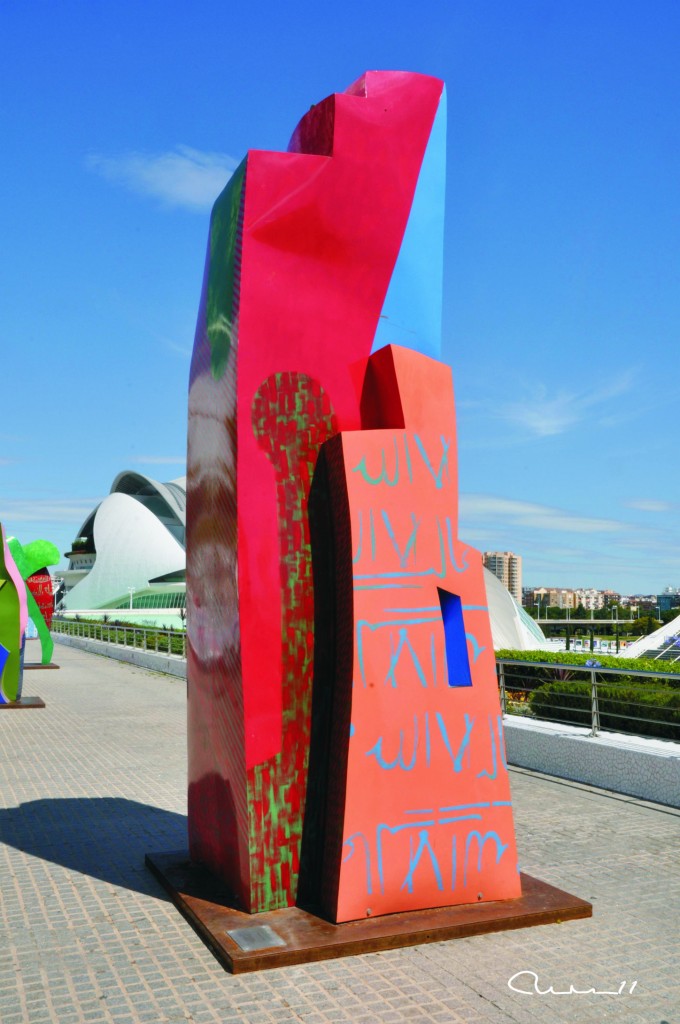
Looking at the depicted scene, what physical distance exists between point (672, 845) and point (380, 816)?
2.64 meters

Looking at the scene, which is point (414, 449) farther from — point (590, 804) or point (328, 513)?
point (590, 804)

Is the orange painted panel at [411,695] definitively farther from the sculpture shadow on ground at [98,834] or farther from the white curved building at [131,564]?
the white curved building at [131,564]

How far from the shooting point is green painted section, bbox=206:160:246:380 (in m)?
4.72

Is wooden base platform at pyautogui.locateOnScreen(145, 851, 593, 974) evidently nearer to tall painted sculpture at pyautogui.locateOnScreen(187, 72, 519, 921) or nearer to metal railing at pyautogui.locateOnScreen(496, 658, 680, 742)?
tall painted sculpture at pyautogui.locateOnScreen(187, 72, 519, 921)

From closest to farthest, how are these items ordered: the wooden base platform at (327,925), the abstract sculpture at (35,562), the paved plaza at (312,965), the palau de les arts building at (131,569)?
the paved plaza at (312,965) < the wooden base platform at (327,925) < the abstract sculpture at (35,562) < the palau de les arts building at (131,569)

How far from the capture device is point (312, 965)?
3.98m

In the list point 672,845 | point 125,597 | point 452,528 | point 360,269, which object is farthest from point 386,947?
point 125,597

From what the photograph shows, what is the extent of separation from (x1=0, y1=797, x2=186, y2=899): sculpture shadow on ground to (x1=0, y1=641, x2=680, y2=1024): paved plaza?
1 centimetres

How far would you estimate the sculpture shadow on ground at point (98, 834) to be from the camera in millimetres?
5574

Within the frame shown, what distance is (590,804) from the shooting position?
7195 millimetres

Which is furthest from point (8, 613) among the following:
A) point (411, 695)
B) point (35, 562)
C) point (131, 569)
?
point (131, 569)

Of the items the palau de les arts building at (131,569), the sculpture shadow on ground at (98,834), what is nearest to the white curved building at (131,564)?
the palau de les arts building at (131,569)

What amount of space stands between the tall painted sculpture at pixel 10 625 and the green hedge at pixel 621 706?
679 centimetres

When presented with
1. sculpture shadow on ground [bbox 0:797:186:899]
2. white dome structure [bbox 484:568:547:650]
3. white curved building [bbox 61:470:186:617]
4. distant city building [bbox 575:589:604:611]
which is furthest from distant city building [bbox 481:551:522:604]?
sculpture shadow on ground [bbox 0:797:186:899]
